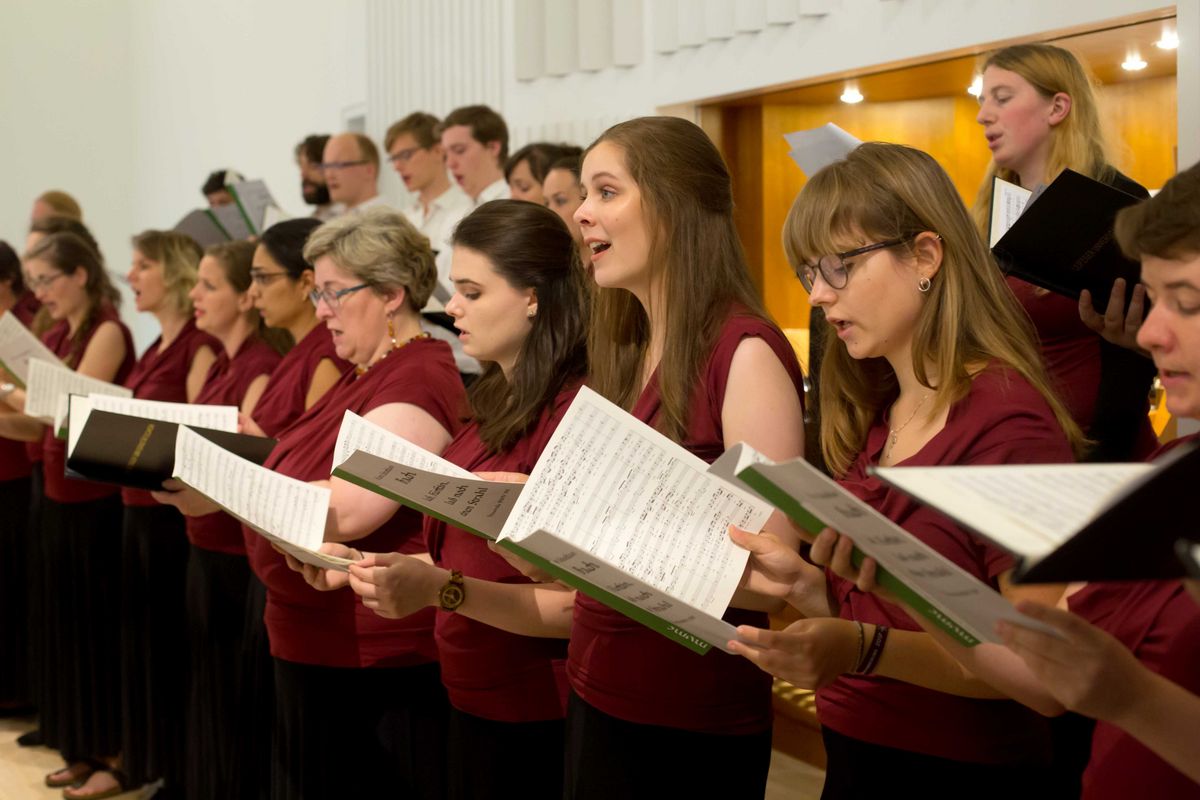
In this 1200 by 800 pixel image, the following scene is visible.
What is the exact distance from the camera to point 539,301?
2768 millimetres

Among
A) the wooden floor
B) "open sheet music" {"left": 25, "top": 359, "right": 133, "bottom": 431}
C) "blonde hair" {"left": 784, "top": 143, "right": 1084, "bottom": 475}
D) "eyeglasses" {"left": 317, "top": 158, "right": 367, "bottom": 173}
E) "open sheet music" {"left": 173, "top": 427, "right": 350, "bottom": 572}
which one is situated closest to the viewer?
"blonde hair" {"left": 784, "top": 143, "right": 1084, "bottom": 475}

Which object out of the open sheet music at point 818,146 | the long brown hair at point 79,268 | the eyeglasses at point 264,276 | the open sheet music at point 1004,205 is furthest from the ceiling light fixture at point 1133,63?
the long brown hair at point 79,268

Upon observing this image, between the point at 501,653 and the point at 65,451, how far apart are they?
282 centimetres

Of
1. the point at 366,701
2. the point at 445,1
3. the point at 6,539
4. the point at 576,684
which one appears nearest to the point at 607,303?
the point at 576,684

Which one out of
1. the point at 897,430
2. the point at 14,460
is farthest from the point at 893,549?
the point at 14,460

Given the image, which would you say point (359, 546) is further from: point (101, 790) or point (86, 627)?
point (86, 627)

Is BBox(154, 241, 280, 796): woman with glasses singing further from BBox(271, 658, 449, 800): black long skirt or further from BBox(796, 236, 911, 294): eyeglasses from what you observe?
BBox(796, 236, 911, 294): eyeglasses

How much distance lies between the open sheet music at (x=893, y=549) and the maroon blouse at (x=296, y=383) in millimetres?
2443

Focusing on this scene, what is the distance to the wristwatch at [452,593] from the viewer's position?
7.91 ft

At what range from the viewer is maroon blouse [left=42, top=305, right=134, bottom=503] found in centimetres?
494

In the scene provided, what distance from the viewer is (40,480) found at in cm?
542

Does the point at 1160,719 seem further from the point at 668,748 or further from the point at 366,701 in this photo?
the point at 366,701

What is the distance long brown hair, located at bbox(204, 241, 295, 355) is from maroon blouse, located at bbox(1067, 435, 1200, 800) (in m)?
3.26

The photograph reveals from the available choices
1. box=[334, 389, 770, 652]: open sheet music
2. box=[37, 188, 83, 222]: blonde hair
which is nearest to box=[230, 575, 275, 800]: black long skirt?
box=[334, 389, 770, 652]: open sheet music
